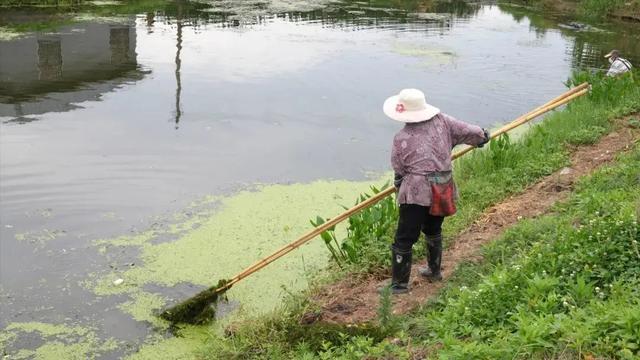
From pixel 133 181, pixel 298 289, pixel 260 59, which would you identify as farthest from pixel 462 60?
pixel 298 289

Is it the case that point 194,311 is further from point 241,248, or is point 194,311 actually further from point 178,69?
point 178,69

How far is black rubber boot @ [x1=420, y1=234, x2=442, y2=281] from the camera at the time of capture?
16.8ft

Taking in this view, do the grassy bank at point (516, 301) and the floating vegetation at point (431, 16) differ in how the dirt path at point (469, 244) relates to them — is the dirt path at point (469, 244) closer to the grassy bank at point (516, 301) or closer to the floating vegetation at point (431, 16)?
the grassy bank at point (516, 301)

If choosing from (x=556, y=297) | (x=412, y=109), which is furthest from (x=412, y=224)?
(x=556, y=297)

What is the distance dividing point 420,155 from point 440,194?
1.09 ft

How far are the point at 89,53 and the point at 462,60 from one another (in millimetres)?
10757

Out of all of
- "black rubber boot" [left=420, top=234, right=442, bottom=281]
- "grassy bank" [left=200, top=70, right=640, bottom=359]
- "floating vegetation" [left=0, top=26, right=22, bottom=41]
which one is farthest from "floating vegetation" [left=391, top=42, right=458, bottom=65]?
"black rubber boot" [left=420, top=234, right=442, bottom=281]

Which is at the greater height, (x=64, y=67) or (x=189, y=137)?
(x=64, y=67)

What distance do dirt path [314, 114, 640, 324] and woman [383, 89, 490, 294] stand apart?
50 cm

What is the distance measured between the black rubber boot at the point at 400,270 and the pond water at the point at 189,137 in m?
1.39

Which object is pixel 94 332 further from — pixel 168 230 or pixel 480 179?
pixel 480 179

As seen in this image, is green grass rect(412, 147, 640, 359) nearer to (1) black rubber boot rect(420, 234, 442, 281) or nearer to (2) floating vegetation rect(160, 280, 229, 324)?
(1) black rubber boot rect(420, 234, 442, 281)

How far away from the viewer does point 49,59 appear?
1694 centimetres

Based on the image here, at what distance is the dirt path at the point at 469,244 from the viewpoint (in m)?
5.09
